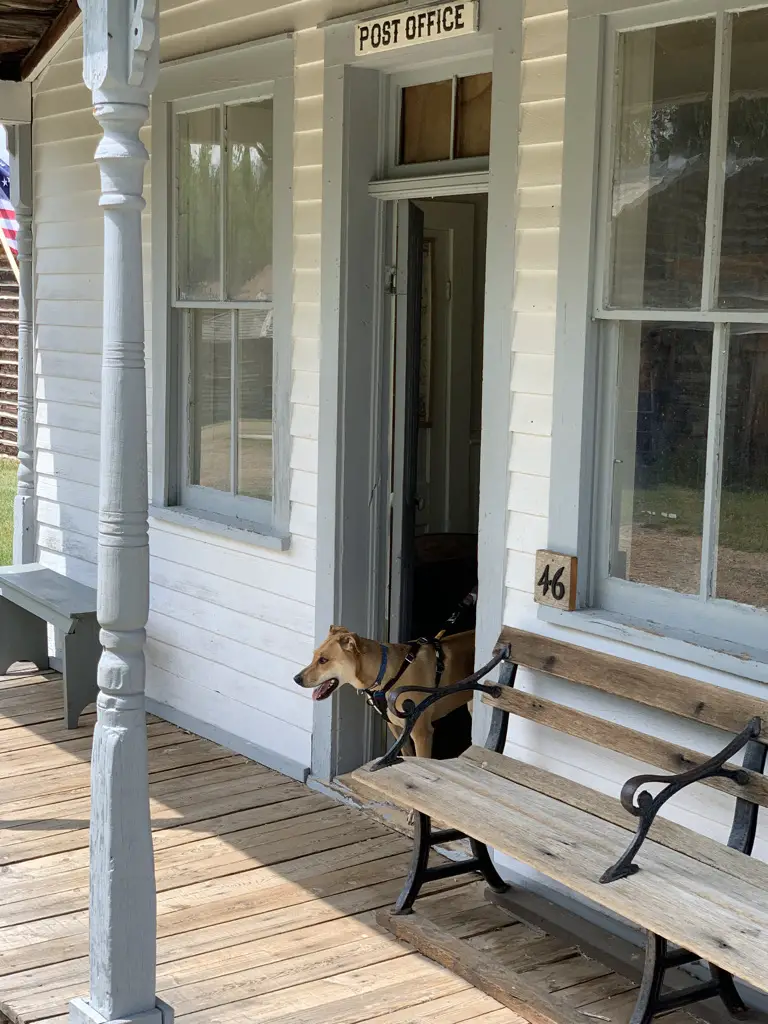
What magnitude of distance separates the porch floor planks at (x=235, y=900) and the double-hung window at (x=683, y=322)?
1274mm

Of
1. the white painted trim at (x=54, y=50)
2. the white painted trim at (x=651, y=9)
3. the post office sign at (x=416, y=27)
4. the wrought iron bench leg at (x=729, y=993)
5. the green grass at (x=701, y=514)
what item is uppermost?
the white painted trim at (x=54, y=50)

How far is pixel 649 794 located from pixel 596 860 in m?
0.24

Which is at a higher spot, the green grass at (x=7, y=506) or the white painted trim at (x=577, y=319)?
the white painted trim at (x=577, y=319)

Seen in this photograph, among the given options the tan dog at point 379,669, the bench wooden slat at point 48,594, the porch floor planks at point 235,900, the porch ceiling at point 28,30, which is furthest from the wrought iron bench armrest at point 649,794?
the porch ceiling at point 28,30

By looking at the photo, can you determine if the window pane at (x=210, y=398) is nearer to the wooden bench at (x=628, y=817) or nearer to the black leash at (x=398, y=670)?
the black leash at (x=398, y=670)

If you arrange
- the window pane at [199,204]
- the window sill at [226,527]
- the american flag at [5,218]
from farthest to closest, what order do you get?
the american flag at [5,218]
the window pane at [199,204]
the window sill at [226,527]

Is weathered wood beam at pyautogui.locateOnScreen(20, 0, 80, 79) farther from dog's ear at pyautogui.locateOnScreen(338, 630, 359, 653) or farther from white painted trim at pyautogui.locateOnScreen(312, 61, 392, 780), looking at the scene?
dog's ear at pyautogui.locateOnScreen(338, 630, 359, 653)

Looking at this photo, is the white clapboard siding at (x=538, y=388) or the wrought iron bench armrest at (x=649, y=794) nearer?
the wrought iron bench armrest at (x=649, y=794)

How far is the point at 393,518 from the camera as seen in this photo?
213 inches

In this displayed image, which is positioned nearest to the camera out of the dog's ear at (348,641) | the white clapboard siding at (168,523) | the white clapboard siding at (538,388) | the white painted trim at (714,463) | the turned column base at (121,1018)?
the turned column base at (121,1018)

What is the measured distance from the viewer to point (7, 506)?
524 inches

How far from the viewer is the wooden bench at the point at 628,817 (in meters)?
3.11

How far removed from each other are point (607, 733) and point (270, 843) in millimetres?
1556

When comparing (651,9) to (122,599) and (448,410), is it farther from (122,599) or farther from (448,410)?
(448,410)
